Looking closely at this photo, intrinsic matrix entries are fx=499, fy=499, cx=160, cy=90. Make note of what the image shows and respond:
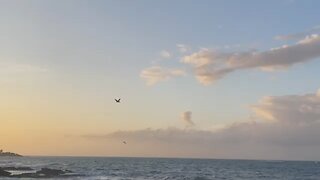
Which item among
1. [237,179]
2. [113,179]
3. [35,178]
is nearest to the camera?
[35,178]

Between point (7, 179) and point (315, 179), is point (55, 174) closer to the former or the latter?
point (7, 179)

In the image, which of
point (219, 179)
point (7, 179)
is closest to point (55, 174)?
point (7, 179)

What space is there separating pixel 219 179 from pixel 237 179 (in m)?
4.93

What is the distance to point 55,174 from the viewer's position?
87250 millimetres

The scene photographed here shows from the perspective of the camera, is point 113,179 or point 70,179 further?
point 113,179

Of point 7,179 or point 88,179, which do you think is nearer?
point 7,179

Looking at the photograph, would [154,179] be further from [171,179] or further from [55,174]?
[55,174]

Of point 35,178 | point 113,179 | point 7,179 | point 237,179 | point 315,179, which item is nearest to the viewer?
point 7,179

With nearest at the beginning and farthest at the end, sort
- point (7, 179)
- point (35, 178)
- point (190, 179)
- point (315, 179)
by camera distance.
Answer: point (7, 179) → point (35, 178) → point (190, 179) → point (315, 179)

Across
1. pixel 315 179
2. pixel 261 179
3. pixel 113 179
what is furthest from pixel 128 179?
pixel 315 179

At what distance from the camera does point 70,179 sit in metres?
76.8

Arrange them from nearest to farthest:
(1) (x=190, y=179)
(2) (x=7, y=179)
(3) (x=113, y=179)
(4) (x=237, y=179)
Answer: (2) (x=7, y=179), (3) (x=113, y=179), (1) (x=190, y=179), (4) (x=237, y=179)

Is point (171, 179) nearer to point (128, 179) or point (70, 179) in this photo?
point (128, 179)

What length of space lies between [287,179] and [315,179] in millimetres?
6766
